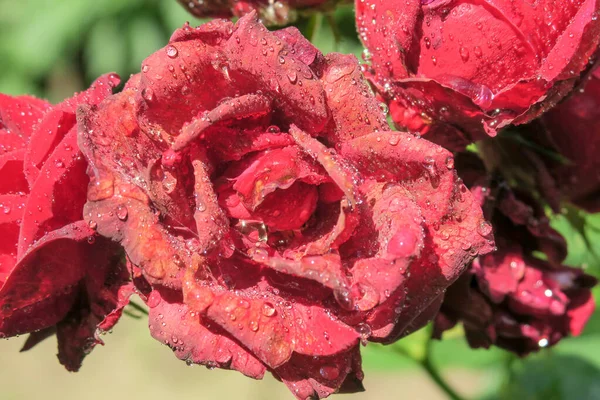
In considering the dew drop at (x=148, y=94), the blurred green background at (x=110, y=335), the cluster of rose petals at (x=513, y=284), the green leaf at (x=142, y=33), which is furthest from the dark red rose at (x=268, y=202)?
the green leaf at (x=142, y=33)

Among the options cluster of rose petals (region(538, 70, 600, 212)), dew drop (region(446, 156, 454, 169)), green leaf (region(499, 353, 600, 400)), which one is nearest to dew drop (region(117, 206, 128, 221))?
dew drop (region(446, 156, 454, 169))

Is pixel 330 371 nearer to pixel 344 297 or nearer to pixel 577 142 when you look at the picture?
pixel 344 297

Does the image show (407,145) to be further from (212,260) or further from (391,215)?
(212,260)

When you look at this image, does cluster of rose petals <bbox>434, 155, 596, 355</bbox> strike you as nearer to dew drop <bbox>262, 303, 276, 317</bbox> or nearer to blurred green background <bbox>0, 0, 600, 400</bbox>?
dew drop <bbox>262, 303, 276, 317</bbox>

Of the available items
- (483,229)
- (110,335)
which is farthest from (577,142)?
(110,335)

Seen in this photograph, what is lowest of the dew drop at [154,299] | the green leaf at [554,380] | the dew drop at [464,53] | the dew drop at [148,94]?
the green leaf at [554,380]

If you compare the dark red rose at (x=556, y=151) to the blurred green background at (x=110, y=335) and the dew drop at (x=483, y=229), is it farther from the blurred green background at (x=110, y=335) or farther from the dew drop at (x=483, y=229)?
the blurred green background at (x=110, y=335)

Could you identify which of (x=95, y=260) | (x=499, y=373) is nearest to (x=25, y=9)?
(x=499, y=373)
